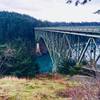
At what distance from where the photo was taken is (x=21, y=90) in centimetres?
1600

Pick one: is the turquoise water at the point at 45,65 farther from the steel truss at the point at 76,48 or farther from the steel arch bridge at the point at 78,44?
the steel arch bridge at the point at 78,44

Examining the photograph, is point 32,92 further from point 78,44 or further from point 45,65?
point 45,65

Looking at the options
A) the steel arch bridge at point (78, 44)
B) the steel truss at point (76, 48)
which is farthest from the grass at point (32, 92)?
the steel truss at point (76, 48)

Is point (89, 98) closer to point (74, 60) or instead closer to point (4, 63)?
point (74, 60)

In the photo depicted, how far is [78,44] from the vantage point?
139ft

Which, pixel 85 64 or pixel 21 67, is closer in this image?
pixel 85 64

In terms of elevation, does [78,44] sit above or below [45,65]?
above

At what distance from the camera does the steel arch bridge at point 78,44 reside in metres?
34.9

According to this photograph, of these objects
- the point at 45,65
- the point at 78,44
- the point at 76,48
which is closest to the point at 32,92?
the point at 78,44

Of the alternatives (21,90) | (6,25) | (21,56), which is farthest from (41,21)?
(21,90)

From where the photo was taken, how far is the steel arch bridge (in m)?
34.9

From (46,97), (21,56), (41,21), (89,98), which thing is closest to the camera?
(89,98)

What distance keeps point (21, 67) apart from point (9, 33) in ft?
263

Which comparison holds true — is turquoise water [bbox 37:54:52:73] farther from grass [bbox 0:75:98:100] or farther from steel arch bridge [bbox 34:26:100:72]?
grass [bbox 0:75:98:100]
